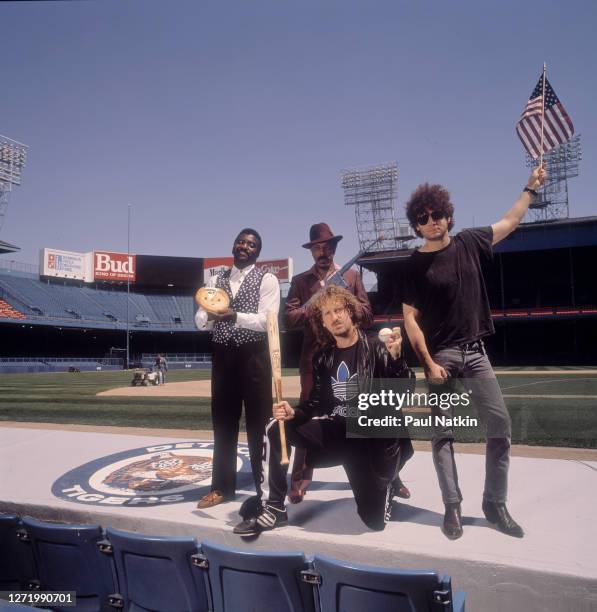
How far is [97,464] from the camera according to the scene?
4.56 m

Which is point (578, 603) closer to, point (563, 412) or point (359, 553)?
point (359, 553)

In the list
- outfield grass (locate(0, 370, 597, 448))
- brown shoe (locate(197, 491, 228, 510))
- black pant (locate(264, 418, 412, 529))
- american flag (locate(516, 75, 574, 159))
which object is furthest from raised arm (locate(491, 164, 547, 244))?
outfield grass (locate(0, 370, 597, 448))

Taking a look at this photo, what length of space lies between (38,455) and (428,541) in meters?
4.31

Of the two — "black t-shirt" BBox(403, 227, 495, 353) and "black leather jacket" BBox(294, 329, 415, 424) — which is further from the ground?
"black t-shirt" BBox(403, 227, 495, 353)

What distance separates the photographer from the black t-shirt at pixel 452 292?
8.64 feet

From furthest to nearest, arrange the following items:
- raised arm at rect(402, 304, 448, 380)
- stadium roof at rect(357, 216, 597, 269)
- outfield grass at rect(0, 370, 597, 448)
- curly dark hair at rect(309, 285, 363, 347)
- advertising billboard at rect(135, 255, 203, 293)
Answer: advertising billboard at rect(135, 255, 203, 293), stadium roof at rect(357, 216, 597, 269), outfield grass at rect(0, 370, 597, 448), curly dark hair at rect(309, 285, 363, 347), raised arm at rect(402, 304, 448, 380)

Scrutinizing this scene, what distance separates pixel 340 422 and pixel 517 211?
1565mm

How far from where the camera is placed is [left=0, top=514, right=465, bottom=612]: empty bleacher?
160 centimetres

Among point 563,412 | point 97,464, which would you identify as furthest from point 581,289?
point 97,464

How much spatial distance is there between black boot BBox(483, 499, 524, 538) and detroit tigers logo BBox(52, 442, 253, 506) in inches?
72.6

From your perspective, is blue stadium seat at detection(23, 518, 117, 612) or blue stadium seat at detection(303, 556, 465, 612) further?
blue stadium seat at detection(23, 518, 117, 612)

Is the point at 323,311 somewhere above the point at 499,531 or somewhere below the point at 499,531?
above

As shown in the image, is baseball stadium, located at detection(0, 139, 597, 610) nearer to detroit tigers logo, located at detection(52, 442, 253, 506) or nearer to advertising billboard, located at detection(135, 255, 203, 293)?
detroit tigers logo, located at detection(52, 442, 253, 506)

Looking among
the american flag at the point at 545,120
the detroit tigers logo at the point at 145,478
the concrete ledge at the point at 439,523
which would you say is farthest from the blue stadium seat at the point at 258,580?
the american flag at the point at 545,120
